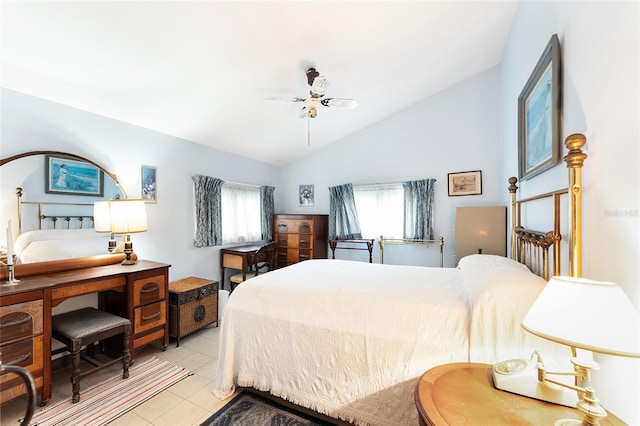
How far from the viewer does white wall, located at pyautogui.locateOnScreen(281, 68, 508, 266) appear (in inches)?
141

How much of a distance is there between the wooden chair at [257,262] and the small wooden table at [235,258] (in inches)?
2.2

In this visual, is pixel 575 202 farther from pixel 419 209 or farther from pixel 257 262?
pixel 257 262

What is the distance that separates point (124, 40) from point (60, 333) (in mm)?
2130

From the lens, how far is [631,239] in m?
0.86

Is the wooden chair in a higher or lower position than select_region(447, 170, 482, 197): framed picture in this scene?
lower

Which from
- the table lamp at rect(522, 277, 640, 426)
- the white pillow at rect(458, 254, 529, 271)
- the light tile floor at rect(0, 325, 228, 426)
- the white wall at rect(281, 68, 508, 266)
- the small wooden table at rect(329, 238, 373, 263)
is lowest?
the light tile floor at rect(0, 325, 228, 426)

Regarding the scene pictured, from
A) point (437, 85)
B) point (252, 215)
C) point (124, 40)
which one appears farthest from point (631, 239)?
point (252, 215)

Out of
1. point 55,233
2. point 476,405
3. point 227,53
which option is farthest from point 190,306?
point 476,405

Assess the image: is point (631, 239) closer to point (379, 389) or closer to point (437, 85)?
point (379, 389)

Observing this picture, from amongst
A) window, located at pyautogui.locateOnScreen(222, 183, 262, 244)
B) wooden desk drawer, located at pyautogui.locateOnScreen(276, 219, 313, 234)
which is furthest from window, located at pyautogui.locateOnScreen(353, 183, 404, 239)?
window, located at pyautogui.locateOnScreen(222, 183, 262, 244)

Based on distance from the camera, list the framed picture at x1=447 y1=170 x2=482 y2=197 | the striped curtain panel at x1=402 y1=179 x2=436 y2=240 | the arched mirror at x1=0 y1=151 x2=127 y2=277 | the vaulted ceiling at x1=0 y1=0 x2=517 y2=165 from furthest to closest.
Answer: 1. the striped curtain panel at x1=402 y1=179 x2=436 y2=240
2. the framed picture at x1=447 y1=170 x2=482 y2=197
3. the arched mirror at x1=0 y1=151 x2=127 y2=277
4. the vaulted ceiling at x1=0 y1=0 x2=517 y2=165

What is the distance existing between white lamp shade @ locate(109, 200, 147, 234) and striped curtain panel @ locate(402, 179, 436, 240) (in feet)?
10.9

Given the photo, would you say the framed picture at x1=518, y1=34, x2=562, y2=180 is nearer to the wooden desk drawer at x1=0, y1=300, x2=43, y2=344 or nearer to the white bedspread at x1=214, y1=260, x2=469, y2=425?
the white bedspread at x1=214, y1=260, x2=469, y2=425

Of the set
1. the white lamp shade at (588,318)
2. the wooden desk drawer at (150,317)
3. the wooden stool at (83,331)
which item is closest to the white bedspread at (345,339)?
the white lamp shade at (588,318)
